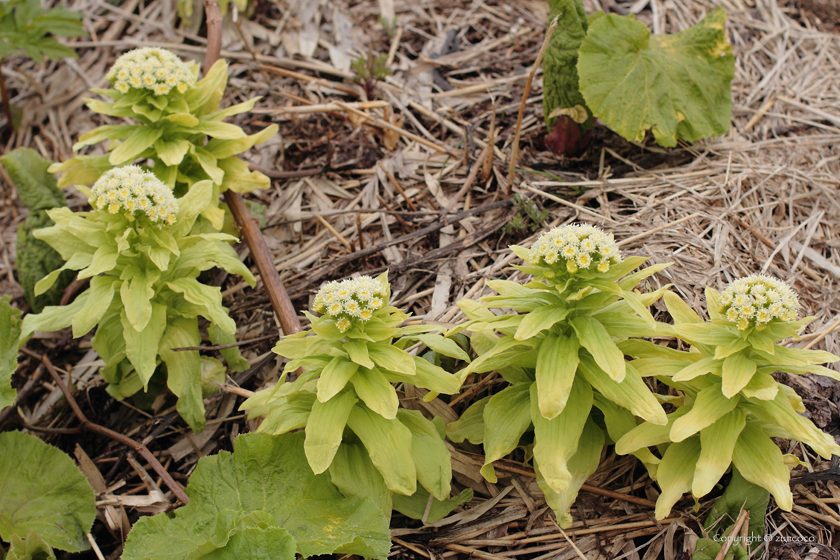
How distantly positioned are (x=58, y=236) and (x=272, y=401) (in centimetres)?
118

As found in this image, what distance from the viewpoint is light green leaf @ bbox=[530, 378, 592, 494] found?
2.06 m

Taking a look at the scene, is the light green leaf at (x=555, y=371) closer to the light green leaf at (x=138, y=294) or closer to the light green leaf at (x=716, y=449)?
the light green leaf at (x=716, y=449)

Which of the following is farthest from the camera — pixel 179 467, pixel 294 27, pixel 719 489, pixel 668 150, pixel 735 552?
pixel 294 27

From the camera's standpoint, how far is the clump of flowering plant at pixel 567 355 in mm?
2027

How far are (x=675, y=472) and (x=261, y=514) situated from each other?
57.1 inches

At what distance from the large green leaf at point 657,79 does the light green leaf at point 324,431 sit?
2.02 m

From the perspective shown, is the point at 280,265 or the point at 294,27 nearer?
the point at 280,265

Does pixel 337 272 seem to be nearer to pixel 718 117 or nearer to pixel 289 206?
pixel 289 206


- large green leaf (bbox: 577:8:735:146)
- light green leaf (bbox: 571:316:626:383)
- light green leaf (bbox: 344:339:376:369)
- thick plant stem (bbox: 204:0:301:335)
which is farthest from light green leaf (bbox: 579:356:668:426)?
large green leaf (bbox: 577:8:735:146)

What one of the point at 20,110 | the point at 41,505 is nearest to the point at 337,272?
the point at 41,505

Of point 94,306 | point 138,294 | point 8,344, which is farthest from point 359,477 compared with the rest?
point 8,344

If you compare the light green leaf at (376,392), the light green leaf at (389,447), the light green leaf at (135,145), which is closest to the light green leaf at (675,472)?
the light green leaf at (389,447)

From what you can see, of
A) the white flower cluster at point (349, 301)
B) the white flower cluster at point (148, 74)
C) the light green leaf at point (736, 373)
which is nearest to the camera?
the light green leaf at point (736, 373)

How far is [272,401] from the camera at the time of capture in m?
2.45
